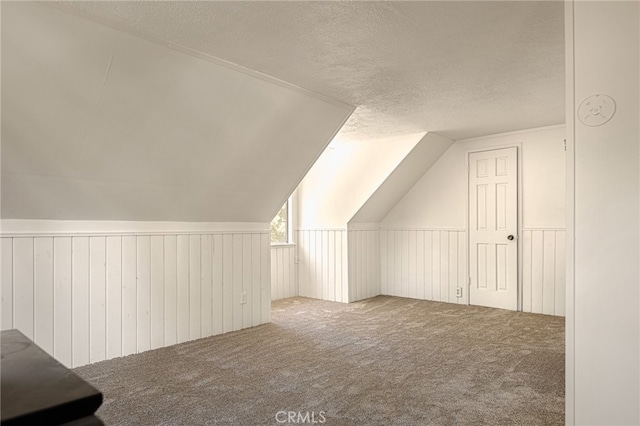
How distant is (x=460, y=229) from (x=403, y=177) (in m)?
1.00

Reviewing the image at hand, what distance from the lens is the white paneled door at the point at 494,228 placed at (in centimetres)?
507

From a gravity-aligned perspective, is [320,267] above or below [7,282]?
below

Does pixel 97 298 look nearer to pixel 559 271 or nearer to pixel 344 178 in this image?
pixel 344 178

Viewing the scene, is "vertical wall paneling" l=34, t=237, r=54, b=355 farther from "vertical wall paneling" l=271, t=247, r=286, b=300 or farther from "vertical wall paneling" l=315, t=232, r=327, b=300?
"vertical wall paneling" l=315, t=232, r=327, b=300

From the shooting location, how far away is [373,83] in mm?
3258

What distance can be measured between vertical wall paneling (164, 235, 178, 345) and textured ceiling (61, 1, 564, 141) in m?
1.73

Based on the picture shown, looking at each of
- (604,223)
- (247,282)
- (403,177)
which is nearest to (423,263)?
(403,177)

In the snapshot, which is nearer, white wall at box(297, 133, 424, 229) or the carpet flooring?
the carpet flooring

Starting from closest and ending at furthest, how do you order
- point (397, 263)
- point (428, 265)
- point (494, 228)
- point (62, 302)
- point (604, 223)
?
point (604, 223), point (62, 302), point (494, 228), point (428, 265), point (397, 263)

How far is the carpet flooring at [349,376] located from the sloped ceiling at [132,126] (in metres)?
1.24

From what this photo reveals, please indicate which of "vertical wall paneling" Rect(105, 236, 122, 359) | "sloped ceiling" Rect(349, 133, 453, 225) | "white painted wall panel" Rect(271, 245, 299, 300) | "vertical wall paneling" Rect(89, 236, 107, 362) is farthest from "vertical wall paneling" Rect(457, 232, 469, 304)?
"vertical wall paneling" Rect(89, 236, 107, 362)

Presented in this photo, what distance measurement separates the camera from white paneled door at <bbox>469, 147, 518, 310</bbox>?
507 centimetres

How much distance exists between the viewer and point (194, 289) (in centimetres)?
385

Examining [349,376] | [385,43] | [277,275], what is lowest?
[349,376]
